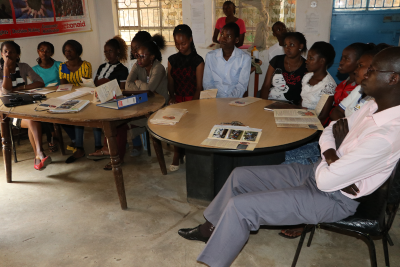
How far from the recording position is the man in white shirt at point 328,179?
58.8 inches

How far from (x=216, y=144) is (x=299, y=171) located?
1.74ft

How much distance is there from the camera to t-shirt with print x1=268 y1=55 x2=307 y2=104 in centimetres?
315

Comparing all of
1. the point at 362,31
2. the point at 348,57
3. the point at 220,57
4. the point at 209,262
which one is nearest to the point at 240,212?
the point at 209,262

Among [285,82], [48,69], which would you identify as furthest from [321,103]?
[48,69]

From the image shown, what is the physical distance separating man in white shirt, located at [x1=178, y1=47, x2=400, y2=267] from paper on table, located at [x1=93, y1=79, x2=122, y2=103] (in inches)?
58.5

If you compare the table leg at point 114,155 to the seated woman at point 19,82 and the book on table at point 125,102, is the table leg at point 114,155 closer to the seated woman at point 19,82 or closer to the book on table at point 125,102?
the book on table at point 125,102

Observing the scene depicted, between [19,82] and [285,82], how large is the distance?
3.05 meters

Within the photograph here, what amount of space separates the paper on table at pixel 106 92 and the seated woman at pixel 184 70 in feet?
2.50

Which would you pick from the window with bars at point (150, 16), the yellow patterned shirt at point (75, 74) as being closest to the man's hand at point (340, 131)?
the yellow patterned shirt at point (75, 74)

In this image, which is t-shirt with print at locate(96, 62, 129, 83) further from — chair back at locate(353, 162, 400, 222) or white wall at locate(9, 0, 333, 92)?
chair back at locate(353, 162, 400, 222)

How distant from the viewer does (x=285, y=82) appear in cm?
321

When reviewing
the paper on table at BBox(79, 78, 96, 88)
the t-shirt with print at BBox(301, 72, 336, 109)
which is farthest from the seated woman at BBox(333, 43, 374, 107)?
the paper on table at BBox(79, 78, 96, 88)

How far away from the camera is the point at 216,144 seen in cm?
195

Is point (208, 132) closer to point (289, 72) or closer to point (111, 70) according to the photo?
point (289, 72)
